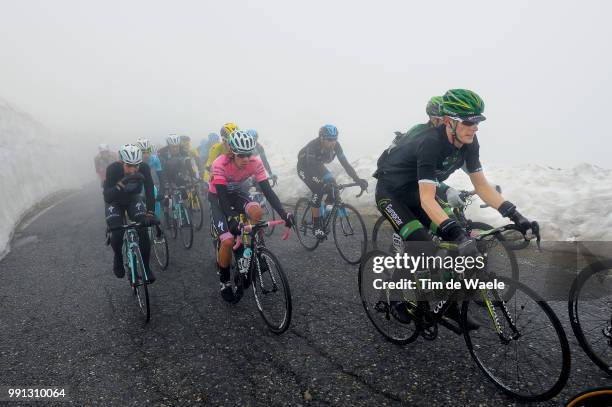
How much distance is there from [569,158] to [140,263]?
414 ft

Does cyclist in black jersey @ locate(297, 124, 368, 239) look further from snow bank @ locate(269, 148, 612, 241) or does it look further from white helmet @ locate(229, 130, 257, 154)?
snow bank @ locate(269, 148, 612, 241)

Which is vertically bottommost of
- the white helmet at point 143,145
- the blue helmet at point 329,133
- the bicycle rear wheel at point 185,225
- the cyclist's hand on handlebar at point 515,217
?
the bicycle rear wheel at point 185,225

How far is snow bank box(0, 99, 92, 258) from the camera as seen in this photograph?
12.4 m

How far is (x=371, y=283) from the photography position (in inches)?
186

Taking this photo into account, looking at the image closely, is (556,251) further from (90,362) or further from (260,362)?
(90,362)

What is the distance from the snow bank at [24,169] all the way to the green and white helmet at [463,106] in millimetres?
10135

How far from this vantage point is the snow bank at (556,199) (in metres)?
7.30

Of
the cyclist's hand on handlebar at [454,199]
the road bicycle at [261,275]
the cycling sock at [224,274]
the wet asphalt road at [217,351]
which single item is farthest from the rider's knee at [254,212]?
the cyclist's hand on handlebar at [454,199]

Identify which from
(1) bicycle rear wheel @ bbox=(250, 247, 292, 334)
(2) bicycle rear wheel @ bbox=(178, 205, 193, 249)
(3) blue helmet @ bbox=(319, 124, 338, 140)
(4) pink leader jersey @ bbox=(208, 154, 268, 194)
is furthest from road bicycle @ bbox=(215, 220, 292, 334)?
(2) bicycle rear wheel @ bbox=(178, 205, 193, 249)

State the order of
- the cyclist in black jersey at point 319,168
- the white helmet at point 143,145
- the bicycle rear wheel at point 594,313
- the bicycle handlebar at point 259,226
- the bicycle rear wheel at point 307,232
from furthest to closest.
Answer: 1. the white helmet at point 143,145
2. the bicycle rear wheel at point 307,232
3. the cyclist in black jersey at point 319,168
4. the bicycle handlebar at point 259,226
5. the bicycle rear wheel at point 594,313

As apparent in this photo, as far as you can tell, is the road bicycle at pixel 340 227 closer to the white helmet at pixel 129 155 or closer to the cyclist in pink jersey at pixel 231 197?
the cyclist in pink jersey at pixel 231 197

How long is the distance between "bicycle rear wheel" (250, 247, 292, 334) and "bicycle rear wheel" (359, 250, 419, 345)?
1034mm

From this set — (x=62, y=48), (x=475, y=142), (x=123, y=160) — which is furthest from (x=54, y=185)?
(x=62, y=48)

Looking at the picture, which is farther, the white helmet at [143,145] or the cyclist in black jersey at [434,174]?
the white helmet at [143,145]
